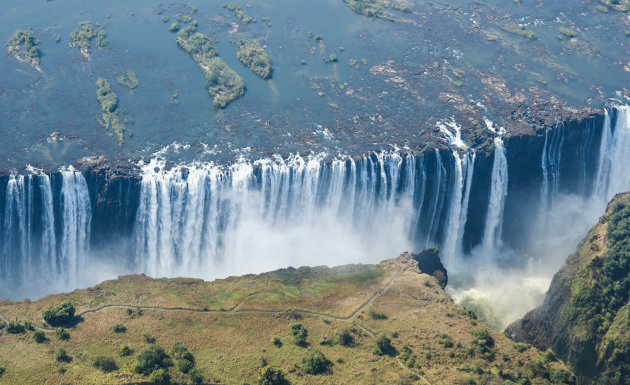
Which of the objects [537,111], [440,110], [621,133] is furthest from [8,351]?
[621,133]

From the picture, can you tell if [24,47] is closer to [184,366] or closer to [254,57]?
[254,57]

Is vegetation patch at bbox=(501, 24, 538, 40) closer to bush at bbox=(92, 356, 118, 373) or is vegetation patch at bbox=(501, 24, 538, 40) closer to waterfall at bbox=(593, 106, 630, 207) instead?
waterfall at bbox=(593, 106, 630, 207)

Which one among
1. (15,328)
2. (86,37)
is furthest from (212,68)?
(15,328)

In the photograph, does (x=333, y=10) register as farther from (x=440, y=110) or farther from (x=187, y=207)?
(x=187, y=207)

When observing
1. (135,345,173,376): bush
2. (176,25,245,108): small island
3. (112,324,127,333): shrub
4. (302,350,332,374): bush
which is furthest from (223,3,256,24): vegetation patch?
(302,350,332,374): bush

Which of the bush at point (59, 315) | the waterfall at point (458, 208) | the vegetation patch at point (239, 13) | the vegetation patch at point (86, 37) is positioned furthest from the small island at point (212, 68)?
the bush at point (59, 315)
